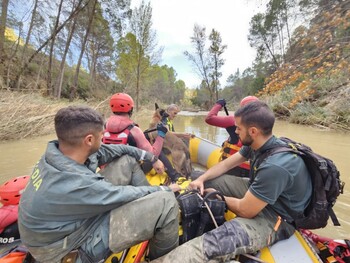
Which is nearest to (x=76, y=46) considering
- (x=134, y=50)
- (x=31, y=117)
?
(x=134, y=50)

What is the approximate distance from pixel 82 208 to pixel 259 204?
40.5 inches

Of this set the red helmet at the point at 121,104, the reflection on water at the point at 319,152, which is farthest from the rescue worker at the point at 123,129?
the reflection on water at the point at 319,152

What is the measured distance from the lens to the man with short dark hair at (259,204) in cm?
145

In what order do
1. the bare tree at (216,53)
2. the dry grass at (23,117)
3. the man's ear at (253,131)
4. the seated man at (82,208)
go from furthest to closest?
the bare tree at (216,53) < the dry grass at (23,117) < the man's ear at (253,131) < the seated man at (82,208)

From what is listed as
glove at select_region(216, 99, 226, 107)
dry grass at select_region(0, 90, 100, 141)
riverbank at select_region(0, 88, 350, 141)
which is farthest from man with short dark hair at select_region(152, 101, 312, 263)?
dry grass at select_region(0, 90, 100, 141)

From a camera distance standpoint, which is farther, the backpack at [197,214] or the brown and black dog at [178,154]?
the brown and black dog at [178,154]

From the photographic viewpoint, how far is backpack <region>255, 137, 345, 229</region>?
4.99 ft

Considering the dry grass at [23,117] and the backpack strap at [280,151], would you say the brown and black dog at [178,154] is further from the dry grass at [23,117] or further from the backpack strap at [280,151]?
the dry grass at [23,117]

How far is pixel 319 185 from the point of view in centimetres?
154

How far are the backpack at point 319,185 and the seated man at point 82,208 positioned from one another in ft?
2.77

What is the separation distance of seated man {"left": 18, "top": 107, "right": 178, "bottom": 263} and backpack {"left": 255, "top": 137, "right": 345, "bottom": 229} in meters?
0.84

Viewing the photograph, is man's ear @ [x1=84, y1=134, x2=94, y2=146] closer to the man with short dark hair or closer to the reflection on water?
the man with short dark hair

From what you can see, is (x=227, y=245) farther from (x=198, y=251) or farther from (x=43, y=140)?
(x=43, y=140)

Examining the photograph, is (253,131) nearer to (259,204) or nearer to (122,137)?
(259,204)
